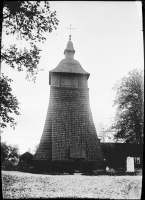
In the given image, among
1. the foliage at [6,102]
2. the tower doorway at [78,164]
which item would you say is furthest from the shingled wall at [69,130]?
the foliage at [6,102]

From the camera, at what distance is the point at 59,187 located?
3760mm

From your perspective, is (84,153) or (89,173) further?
(84,153)

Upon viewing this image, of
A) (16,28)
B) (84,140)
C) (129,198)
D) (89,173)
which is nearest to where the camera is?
(129,198)

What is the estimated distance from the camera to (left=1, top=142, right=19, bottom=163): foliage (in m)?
3.59

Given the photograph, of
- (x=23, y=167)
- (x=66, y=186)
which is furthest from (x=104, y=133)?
(x=23, y=167)

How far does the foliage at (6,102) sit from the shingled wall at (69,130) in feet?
3.44

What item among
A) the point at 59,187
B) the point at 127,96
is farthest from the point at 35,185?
Result: the point at 127,96

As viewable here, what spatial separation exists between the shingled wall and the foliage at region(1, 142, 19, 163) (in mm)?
674

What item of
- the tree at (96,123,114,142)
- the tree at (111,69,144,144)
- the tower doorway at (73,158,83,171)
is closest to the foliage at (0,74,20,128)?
the tower doorway at (73,158,83,171)

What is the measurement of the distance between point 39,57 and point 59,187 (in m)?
3.06

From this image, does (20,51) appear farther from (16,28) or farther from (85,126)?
(85,126)

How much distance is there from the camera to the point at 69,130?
5652mm

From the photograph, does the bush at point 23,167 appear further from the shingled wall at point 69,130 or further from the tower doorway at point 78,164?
the tower doorway at point 78,164

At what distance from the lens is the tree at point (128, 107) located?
14.8 feet
